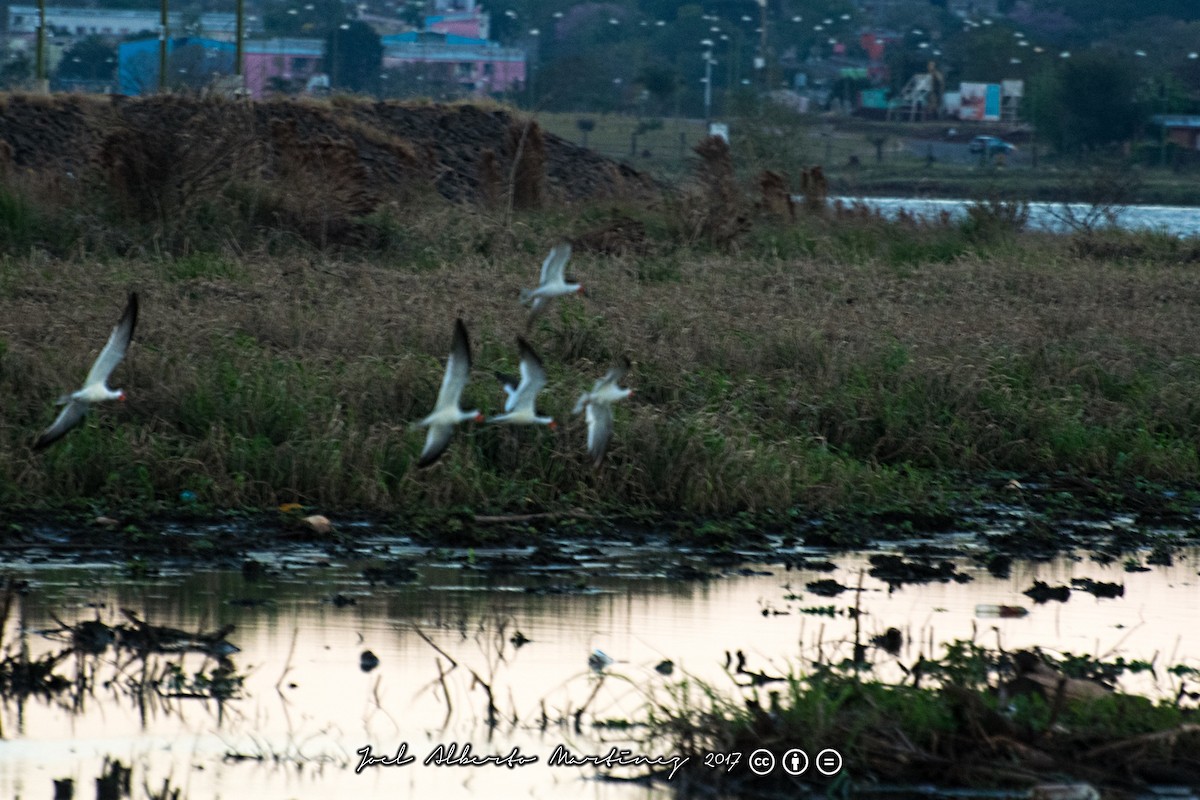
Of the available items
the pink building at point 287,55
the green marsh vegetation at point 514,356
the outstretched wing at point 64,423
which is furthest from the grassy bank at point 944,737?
the pink building at point 287,55

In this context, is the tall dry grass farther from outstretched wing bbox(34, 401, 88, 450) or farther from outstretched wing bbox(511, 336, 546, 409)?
outstretched wing bbox(511, 336, 546, 409)

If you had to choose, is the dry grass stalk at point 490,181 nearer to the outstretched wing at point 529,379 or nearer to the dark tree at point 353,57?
the outstretched wing at point 529,379

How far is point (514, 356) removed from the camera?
11867 mm

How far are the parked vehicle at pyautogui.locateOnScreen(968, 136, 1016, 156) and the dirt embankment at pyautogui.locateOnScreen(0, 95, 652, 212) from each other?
26772 mm

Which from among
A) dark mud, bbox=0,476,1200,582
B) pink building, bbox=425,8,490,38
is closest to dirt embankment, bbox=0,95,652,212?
dark mud, bbox=0,476,1200,582

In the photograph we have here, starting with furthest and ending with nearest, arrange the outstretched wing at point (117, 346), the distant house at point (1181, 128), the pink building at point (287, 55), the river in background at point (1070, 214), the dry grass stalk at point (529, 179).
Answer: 1. the pink building at point (287, 55)
2. the distant house at point (1181, 128)
3. the river in background at point (1070, 214)
4. the dry grass stalk at point (529, 179)
5. the outstretched wing at point (117, 346)

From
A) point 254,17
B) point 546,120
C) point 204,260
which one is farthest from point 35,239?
point 254,17

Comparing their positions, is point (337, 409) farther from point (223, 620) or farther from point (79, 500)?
point (223, 620)

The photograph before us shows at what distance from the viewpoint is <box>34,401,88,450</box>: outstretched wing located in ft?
26.4

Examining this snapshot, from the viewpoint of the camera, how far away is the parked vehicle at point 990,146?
5744 cm

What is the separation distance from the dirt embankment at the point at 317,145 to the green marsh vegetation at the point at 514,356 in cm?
16

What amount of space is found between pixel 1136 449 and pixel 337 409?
5.17 m

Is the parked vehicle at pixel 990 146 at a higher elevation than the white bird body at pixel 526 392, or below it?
higher

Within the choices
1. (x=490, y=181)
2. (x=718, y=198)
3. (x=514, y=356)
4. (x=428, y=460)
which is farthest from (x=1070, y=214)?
(x=428, y=460)
